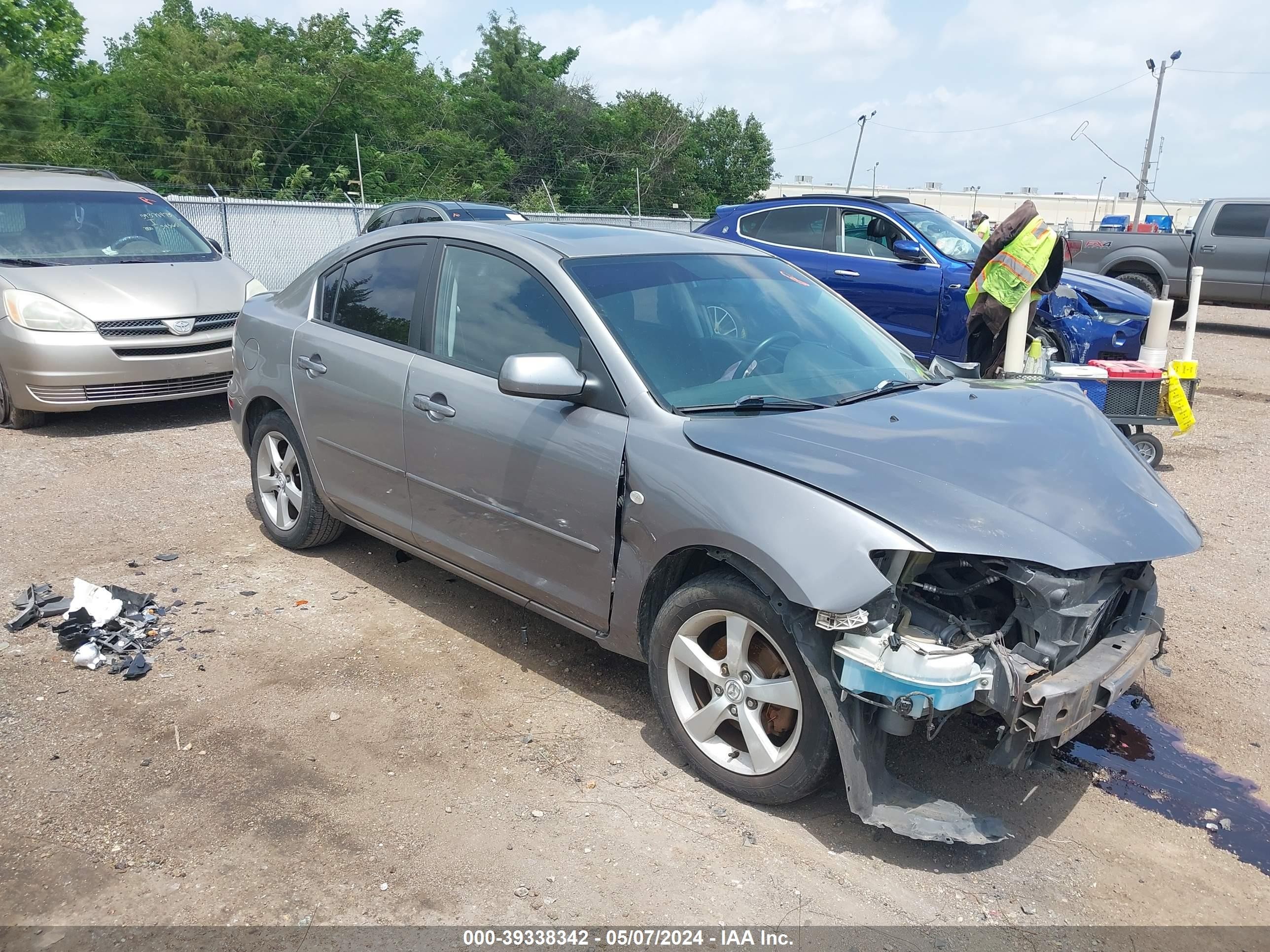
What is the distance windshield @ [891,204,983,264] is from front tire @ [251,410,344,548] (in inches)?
248

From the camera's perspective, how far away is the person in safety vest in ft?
23.9

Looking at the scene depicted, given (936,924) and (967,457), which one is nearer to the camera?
(936,924)

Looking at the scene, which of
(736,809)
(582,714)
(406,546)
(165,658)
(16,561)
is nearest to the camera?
(736,809)

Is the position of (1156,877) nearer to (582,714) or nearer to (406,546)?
(582,714)

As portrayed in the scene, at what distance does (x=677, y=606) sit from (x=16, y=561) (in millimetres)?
3931

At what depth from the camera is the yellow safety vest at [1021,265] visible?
7281 millimetres

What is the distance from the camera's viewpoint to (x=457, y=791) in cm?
338

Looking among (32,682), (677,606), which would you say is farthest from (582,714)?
(32,682)

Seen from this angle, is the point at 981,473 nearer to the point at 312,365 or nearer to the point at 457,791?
the point at 457,791

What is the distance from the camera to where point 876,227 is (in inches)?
370

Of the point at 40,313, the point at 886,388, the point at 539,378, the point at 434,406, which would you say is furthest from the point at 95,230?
the point at 886,388

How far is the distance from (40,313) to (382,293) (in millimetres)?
4358

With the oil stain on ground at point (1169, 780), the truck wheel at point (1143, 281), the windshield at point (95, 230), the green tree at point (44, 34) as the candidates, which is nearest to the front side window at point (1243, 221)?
the truck wheel at point (1143, 281)

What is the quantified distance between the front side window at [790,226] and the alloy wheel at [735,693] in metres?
7.11
